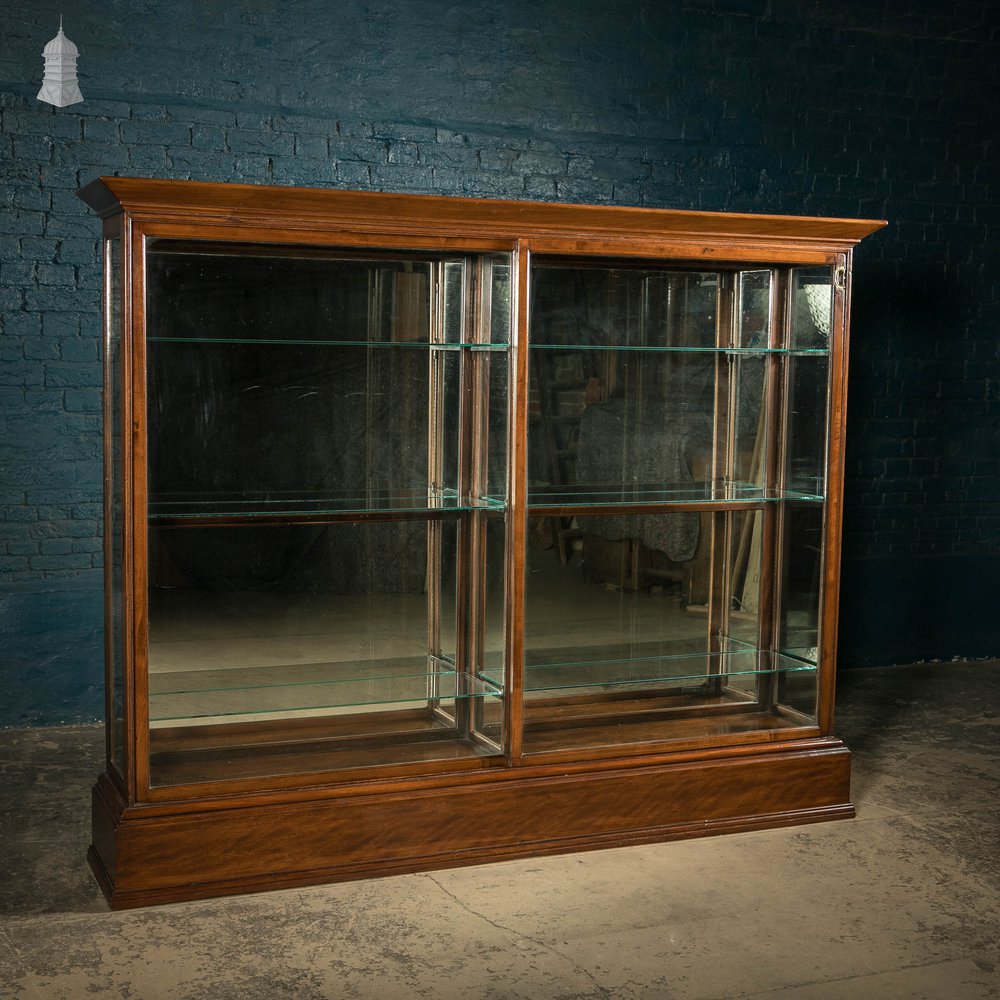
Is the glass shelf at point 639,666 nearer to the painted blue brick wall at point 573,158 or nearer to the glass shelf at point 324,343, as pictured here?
the glass shelf at point 324,343

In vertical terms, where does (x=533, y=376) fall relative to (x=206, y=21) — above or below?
below

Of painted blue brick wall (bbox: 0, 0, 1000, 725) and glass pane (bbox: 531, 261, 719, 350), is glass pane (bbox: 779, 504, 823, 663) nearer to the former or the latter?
glass pane (bbox: 531, 261, 719, 350)

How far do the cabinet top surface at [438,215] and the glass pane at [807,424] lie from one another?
16.0 inches

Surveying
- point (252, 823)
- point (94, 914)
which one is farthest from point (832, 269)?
point (94, 914)

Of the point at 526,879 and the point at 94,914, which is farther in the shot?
the point at 526,879

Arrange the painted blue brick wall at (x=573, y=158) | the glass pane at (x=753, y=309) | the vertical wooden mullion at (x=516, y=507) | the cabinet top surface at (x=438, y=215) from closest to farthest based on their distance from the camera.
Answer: the cabinet top surface at (x=438, y=215)
the vertical wooden mullion at (x=516, y=507)
the glass pane at (x=753, y=309)
the painted blue brick wall at (x=573, y=158)

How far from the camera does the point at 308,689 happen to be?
3768mm

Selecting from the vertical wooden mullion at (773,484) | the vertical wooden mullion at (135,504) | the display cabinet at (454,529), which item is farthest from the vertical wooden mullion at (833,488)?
the vertical wooden mullion at (135,504)

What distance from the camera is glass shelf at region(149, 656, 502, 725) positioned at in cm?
353

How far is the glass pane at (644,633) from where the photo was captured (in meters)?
3.93

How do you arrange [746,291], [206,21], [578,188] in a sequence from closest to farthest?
[746,291], [206,21], [578,188]

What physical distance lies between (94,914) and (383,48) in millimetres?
3618

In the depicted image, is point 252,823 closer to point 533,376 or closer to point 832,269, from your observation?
point 533,376

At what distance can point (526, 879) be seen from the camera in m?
3.57
